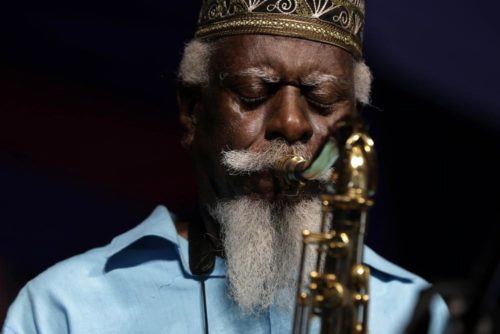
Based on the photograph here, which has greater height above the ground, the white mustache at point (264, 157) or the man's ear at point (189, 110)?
the man's ear at point (189, 110)

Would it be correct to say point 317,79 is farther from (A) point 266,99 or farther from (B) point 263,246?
(B) point 263,246

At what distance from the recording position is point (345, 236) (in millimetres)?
1652

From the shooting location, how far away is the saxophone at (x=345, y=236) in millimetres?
1612

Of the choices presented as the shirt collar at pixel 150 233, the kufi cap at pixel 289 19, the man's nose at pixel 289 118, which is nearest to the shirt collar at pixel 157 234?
the shirt collar at pixel 150 233

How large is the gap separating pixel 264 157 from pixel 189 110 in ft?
1.34

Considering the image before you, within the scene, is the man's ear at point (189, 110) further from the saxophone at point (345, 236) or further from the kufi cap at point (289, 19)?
the saxophone at point (345, 236)

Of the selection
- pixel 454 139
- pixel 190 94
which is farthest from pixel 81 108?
pixel 454 139

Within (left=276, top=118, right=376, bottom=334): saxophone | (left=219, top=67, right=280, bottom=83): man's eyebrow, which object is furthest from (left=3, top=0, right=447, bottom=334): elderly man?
(left=276, top=118, right=376, bottom=334): saxophone

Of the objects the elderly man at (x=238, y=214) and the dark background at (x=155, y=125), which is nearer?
the elderly man at (x=238, y=214)

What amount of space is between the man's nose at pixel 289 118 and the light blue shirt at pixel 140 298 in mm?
454

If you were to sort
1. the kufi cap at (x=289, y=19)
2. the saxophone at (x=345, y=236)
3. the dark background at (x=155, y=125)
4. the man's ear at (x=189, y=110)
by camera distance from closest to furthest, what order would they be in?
the saxophone at (x=345, y=236)
the kufi cap at (x=289, y=19)
the man's ear at (x=189, y=110)
the dark background at (x=155, y=125)

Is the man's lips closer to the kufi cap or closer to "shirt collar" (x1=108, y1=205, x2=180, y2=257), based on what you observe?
"shirt collar" (x1=108, y1=205, x2=180, y2=257)

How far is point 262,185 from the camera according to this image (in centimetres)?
215

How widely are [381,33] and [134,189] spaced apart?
1.12m
